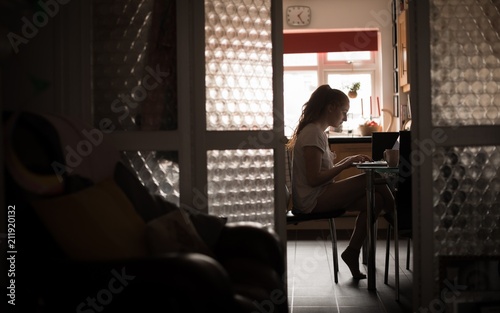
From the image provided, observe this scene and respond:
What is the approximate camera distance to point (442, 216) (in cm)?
288

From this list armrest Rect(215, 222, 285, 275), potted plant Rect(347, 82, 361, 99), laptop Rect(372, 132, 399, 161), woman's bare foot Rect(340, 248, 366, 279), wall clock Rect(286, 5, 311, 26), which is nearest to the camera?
armrest Rect(215, 222, 285, 275)

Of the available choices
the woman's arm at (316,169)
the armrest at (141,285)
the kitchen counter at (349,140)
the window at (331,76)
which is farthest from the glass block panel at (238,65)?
the window at (331,76)

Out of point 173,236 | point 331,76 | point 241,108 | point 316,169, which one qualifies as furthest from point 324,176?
point 331,76

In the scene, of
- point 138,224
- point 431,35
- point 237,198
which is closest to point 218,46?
point 237,198

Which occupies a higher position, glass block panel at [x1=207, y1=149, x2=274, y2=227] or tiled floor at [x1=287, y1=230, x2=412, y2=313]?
glass block panel at [x1=207, y1=149, x2=274, y2=227]

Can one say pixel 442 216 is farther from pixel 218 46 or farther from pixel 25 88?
pixel 25 88

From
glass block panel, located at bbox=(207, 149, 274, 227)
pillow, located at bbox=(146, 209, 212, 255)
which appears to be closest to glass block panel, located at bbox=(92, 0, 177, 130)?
glass block panel, located at bbox=(207, 149, 274, 227)

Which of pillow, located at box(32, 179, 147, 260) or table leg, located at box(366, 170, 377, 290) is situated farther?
table leg, located at box(366, 170, 377, 290)

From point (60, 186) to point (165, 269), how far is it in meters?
0.57

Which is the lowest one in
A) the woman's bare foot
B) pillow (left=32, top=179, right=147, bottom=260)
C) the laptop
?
the woman's bare foot

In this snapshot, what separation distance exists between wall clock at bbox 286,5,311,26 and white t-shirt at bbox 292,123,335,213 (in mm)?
3218

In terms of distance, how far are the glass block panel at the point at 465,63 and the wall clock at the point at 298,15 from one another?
3.90 metres

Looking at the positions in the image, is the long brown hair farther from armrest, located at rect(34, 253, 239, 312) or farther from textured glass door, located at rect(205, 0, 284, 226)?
armrest, located at rect(34, 253, 239, 312)

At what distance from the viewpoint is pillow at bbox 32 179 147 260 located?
5.81 feet
